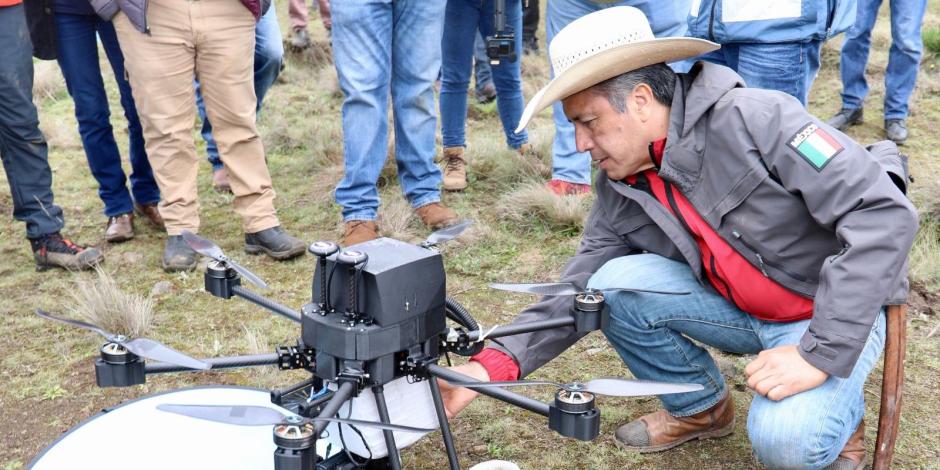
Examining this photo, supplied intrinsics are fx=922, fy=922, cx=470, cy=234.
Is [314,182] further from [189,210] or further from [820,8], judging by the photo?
[820,8]

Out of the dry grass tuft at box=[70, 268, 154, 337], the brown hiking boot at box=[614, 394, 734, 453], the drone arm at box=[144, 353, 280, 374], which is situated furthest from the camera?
the dry grass tuft at box=[70, 268, 154, 337]

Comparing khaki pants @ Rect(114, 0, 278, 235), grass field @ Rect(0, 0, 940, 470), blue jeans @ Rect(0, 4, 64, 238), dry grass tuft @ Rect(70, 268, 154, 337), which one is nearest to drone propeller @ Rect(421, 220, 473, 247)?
grass field @ Rect(0, 0, 940, 470)

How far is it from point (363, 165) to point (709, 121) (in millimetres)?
2020

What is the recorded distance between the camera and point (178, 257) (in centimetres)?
407

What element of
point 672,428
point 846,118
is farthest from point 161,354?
point 846,118

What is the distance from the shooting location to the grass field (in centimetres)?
278

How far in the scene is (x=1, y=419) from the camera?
116 inches

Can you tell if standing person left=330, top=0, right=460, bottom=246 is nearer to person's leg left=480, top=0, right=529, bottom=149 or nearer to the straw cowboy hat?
person's leg left=480, top=0, right=529, bottom=149

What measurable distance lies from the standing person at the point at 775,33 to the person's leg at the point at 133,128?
262cm

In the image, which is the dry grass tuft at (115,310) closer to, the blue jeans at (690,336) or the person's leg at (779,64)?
the blue jeans at (690,336)

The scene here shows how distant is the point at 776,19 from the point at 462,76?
5.89 feet

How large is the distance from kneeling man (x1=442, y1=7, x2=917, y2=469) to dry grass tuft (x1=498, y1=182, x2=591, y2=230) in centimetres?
160

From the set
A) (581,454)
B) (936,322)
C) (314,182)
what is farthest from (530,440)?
(314,182)

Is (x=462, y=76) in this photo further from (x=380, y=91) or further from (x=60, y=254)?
(x=60, y=254)
